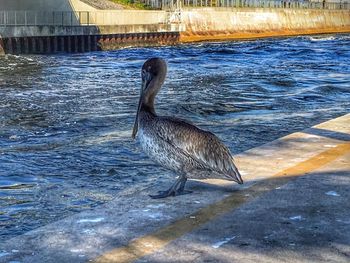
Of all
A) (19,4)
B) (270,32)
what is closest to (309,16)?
(270,32)

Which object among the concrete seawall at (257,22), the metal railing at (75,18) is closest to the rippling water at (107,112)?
the metal railing at (75,18)

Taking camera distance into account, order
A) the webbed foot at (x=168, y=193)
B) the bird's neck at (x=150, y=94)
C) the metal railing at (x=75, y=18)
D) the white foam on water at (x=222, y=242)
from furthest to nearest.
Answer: the metal railing at (x=75, y=18) < the bird's neck at (x=150, y=94) < the webbed foot at (x=168, y=193) < the white foam on water at (x=222, y=242)

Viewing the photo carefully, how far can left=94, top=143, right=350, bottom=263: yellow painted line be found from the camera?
6.02 metres

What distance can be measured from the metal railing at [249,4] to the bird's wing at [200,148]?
60820 millimetres

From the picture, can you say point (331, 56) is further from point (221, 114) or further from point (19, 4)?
point (221, 114)

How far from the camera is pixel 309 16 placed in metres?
88.4

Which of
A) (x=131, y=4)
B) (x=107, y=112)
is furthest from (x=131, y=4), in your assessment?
(x=107, y=112)

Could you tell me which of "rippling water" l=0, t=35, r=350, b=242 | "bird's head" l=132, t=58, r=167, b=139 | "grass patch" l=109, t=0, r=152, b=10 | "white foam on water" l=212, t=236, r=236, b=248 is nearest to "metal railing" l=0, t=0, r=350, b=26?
"grass patch" l=109, t=0, r=152, b=10

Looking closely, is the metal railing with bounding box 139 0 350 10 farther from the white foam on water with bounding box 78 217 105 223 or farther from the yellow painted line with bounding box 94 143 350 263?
the white foam on water with bounding box 78 217 105 223

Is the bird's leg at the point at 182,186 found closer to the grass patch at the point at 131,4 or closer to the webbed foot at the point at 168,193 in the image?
the webbed foot at the point at 168,193

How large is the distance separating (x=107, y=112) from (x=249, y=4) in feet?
218

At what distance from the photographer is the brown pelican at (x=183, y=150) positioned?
7.63 m

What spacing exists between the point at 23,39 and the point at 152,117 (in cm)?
3996

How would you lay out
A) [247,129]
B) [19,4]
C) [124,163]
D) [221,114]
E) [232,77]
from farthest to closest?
1. [19,4]
2. [232,77]
3. [221,114]
4. [247,129]
5. [124,163]
